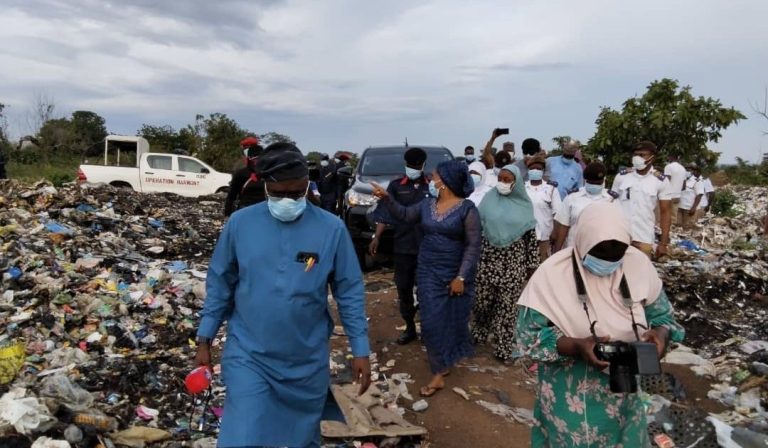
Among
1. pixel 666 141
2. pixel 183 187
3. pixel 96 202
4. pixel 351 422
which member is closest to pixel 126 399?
pixel 351 422

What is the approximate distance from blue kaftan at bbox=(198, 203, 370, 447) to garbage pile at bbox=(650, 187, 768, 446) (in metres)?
2.00

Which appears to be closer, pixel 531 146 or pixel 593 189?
pixel 593 189

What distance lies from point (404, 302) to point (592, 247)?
131 inches

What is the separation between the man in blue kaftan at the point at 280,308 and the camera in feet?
7.80

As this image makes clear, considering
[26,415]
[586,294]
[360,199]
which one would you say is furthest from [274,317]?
[360,199]

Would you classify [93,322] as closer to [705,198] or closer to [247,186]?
[247,186]

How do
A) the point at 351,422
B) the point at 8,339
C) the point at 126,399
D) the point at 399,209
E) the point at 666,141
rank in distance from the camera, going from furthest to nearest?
the point at 666,141, the point at 8,339, the point at 399,209, the point at 126,399, the point at 351,422

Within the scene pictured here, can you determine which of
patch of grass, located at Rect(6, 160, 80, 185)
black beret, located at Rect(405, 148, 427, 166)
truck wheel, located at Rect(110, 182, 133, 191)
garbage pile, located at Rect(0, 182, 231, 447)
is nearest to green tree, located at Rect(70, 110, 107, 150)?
patch of grass, located at Rect(6, 160, 80, 185)

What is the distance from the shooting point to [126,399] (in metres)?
4.22

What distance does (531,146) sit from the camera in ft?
23.4

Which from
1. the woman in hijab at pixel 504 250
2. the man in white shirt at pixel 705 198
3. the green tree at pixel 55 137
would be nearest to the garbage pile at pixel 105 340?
the woman in hijab at pixel 504 250

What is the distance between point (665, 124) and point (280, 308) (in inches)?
423

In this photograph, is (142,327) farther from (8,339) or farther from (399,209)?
(399,209)

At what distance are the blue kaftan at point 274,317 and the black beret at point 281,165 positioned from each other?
0.51 feet
